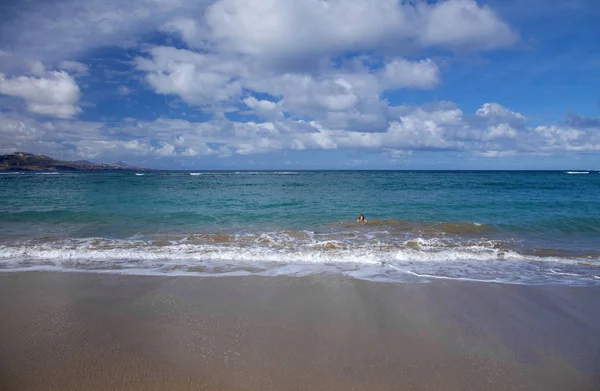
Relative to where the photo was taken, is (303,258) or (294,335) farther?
(303,258)

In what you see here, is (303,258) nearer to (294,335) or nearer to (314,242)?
(314,242)

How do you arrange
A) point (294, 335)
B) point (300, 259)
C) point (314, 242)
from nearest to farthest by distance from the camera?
point (294, 335), point (300, 259), point (314, 242)

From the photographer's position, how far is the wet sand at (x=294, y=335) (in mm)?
4246

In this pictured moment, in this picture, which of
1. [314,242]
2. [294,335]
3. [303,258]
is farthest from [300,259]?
[294,335]

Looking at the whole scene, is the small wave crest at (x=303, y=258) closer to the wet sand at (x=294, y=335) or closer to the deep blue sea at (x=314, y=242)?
the deep blue sea at (x=314, y=242)

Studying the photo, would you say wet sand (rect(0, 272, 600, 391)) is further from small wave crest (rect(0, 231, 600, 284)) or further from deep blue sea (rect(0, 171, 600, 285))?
deep blue sea (rect(0, 171, 600, 285))

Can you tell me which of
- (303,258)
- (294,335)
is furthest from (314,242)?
(294,335)

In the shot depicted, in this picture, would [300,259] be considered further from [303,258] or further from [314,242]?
[314,242]

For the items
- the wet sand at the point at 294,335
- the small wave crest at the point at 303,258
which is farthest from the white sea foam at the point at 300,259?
the wet sand at the point at 294,335

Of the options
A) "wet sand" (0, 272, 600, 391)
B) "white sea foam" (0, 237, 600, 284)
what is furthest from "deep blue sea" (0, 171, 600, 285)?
"wet sand" (0, 272, 600, 391)

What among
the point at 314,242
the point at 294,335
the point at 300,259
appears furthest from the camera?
the point at 314,242

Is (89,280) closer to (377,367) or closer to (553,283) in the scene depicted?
(377,367)

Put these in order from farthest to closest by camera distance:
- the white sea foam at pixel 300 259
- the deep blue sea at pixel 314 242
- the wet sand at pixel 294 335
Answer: the deep blue sea at pixel 314 242, the white sea foam at pixel 300 259, the wet sand at pixel 294 335

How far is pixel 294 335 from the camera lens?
17.5 ft
